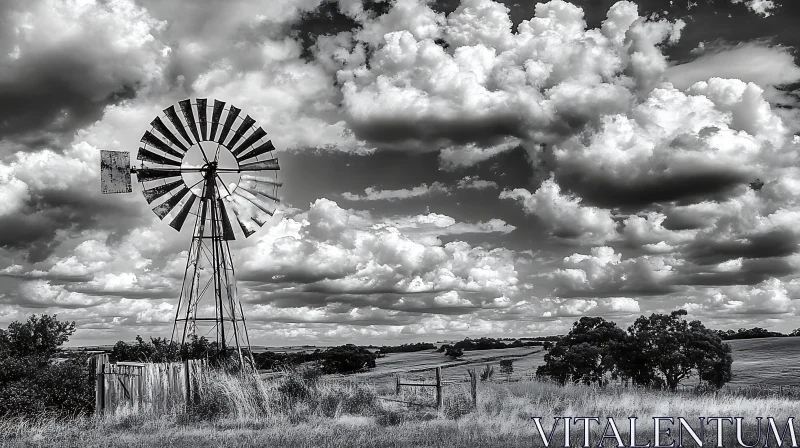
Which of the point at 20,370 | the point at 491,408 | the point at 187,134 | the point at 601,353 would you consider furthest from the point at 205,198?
the point at 601,353

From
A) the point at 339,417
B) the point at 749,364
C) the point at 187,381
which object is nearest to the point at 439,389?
the point at 339,417

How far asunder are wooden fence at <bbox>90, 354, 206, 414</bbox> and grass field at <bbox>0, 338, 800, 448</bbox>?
719 millimetres

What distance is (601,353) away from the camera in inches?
1614

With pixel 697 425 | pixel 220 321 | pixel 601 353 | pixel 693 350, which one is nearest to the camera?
pixel 697 425

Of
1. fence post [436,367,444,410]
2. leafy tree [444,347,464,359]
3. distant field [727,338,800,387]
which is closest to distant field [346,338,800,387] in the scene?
distant field [727,338,800,387]

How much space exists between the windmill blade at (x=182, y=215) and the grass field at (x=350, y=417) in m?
6.16

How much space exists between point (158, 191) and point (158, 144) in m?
1.64

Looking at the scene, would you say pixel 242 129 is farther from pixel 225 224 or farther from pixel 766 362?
pixel 766 362

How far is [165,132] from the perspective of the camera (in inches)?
874

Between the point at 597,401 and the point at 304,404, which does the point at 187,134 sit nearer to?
the point at 304,404

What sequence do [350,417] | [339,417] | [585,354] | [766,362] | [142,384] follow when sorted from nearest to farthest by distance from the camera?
[350,417] < [339,417] < [142,384] < [585,354] < [766,362]

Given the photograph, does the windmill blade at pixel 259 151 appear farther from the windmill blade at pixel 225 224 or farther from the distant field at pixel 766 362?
the distant field at pixel 766 362

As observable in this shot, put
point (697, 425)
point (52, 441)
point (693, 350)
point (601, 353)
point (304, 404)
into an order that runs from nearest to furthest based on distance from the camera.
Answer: point (52, 441)
point (697, 425)
point (304, 404)
point (693, 350)
point (601, 353)

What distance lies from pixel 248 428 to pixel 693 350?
30337mm
